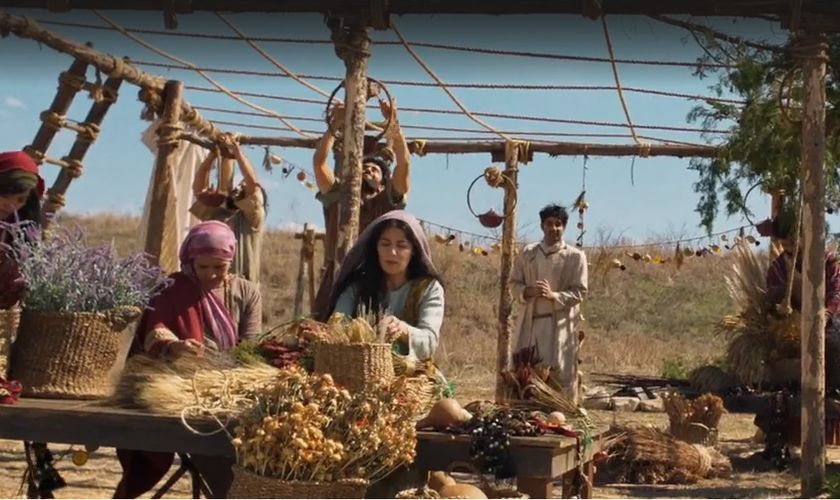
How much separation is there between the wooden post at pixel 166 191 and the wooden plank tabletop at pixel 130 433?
4147 mm

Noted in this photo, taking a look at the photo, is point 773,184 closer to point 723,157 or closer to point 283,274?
point 723,157

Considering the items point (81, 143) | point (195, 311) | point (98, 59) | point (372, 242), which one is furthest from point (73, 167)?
point (372, 242)

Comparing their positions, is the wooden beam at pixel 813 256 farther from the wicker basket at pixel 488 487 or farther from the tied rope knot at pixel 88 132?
the tied rope knot at pixel 88 132

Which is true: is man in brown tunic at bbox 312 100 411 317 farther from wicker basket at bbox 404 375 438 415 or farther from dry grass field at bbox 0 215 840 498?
wicker basket at bbox 404 375 438 415

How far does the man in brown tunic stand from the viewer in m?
6.96

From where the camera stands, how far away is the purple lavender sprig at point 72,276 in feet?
14.3

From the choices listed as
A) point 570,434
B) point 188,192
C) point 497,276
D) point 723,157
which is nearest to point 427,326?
point 570,434

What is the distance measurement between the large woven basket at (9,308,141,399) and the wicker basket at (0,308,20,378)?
3cm

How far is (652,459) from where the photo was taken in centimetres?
814

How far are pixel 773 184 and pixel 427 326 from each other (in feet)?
15.2

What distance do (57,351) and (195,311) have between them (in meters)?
0.60

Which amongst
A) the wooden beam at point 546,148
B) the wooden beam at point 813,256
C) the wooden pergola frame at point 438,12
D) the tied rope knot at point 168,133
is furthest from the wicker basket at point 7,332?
the wooden beam at point 546,148

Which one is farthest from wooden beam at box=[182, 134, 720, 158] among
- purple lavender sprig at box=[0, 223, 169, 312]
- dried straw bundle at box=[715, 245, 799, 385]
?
purple lavender sprig at box=[0, 223, 169, 312]

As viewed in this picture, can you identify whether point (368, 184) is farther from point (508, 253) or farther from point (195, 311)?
point (508, 253)
